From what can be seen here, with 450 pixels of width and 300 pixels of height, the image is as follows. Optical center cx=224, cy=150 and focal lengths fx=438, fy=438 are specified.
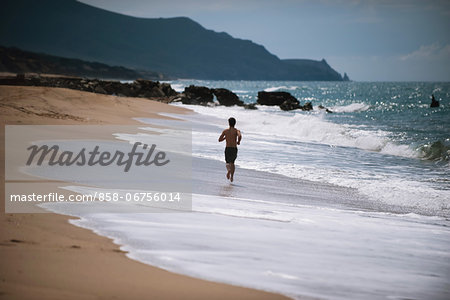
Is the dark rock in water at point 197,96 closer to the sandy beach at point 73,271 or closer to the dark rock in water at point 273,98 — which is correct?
the dark rock in water at point 273,98

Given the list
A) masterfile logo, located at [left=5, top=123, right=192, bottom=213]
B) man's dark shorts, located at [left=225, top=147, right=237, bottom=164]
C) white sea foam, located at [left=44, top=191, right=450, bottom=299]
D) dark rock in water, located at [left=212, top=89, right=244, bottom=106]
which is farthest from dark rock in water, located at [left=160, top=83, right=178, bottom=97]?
white sea foam, located at [left=44, top=191, right=450, bottom=299]

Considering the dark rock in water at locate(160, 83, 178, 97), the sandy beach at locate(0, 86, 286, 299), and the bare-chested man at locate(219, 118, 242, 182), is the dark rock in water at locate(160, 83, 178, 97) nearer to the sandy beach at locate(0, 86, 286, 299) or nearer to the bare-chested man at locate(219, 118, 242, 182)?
the bare-chested man at locate(219, 118, 242, 182)

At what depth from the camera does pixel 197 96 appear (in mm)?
51625

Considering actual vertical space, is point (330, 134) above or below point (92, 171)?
above

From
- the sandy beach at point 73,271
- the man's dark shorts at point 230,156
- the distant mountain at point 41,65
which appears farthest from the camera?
the distant mountain at point 41,65

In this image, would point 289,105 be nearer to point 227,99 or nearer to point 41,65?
point 227,99

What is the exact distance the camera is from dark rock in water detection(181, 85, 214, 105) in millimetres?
48688

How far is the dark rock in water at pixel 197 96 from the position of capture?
160ft

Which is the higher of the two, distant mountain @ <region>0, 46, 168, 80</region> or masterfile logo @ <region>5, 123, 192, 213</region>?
distant mountain @ <region>0, 46, 168, 80</region>

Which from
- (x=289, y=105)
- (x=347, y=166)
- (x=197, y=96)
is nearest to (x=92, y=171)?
(x=347, y=166)

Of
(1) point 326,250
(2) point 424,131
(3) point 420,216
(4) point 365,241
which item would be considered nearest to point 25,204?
(1) point 326,250

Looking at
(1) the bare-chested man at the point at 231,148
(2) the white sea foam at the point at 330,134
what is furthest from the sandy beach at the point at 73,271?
(2) the white sea foam at the point at 330,134

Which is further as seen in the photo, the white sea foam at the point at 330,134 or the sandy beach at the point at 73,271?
the white sea foam at the point at 330,134

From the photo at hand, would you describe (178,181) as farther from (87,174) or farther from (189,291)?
(189,291)
